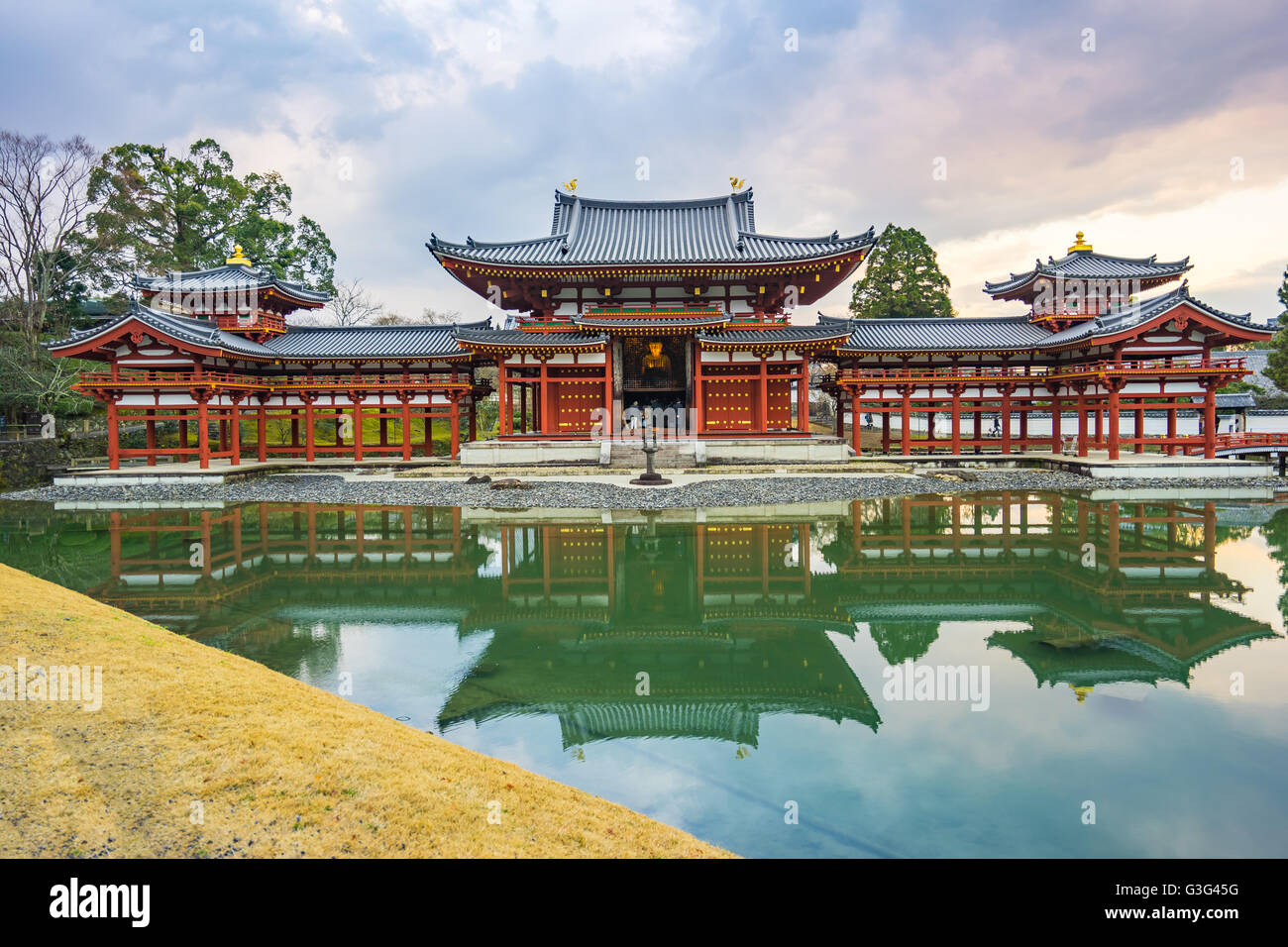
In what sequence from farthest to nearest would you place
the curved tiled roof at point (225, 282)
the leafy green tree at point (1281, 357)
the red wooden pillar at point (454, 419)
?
1. the leafy green tree at point (1281, 357)
2. the curved tiled roof at point (225, 282)
3. the red wooden pillar at point (454, 419)

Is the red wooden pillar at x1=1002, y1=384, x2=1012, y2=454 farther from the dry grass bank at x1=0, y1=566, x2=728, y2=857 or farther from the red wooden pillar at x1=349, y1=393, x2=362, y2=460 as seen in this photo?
the dry grass bank at x1=0, y1=566, x2=728, y2=857

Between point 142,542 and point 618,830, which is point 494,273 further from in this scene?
point 618,830

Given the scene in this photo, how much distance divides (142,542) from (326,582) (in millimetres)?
6868

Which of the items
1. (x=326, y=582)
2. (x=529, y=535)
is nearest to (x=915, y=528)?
(x=529, y=535)

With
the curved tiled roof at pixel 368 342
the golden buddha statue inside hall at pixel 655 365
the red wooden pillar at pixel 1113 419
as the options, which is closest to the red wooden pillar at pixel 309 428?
the curved tiled roof at pixel 368 342

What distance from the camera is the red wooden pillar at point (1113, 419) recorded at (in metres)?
25.1

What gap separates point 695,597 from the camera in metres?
9.75

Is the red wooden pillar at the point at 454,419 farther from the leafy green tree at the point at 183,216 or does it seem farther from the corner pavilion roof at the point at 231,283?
the leafy green tree at the point at 183,216

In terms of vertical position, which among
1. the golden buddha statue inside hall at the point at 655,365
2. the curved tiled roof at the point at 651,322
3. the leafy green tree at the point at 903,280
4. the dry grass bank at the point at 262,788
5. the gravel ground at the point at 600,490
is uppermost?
the leafy green tree at the point at 903,280

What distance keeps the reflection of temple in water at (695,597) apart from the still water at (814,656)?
0.05 m

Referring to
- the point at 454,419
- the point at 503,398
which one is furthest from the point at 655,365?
the point at 454,419

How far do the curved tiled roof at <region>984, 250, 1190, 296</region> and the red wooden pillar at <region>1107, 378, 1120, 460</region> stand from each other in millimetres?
6862

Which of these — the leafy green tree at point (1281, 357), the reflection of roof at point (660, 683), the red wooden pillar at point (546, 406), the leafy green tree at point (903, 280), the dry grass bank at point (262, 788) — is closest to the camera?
the dry grass bank at point (262, 788)

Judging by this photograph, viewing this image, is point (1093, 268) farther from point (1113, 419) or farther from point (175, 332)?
point (175, 332)
